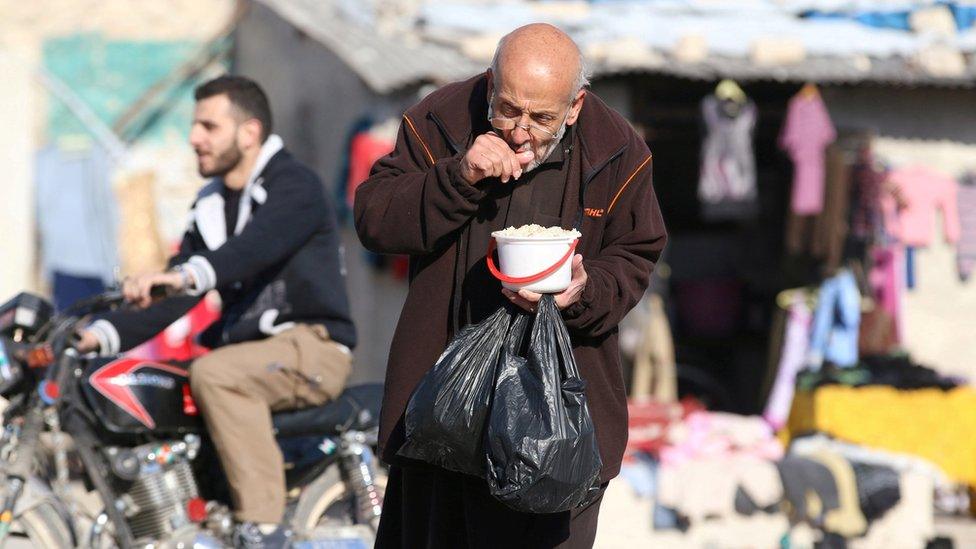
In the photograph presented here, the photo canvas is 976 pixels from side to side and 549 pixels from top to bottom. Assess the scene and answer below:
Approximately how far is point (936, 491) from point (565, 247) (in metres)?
6.80

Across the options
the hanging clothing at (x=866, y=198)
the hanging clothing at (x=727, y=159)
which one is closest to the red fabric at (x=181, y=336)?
the hanging clothing at (x=727, y=159)

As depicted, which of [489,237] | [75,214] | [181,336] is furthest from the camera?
[75,214]

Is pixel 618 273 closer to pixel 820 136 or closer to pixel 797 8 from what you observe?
pixel 820 136

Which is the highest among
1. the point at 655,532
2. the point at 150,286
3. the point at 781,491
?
the point at 150,286

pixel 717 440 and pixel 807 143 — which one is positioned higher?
pixel 807 143

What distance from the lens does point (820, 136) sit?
1027 centimetres

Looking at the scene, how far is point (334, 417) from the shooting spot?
224 inches

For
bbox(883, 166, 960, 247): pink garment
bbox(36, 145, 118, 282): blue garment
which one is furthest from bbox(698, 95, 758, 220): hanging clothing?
bbox(36, 145, 118, 282): blue garment

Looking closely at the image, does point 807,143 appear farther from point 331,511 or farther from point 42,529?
point 42,529

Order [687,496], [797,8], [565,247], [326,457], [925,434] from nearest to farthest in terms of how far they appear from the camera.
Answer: [565,247] → [326,457] → [687,496] → [925,434] → [797,8]

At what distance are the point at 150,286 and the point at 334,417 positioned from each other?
1075 mm

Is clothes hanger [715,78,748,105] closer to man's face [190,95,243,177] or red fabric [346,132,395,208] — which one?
red fabric [346,132,395,208]

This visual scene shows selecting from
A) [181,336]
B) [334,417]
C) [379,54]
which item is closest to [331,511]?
[334,417]

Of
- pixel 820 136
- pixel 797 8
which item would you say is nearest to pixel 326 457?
pixel 820 136
